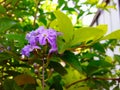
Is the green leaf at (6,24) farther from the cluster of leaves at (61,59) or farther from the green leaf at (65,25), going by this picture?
the green leaf at (65,25)

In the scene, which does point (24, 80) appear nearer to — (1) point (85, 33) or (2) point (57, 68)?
(2) point (57, 68)

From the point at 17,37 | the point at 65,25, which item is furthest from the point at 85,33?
the point at 17,37

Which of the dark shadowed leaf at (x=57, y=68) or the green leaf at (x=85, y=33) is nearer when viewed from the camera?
the green leaf at (x=85, y=33)

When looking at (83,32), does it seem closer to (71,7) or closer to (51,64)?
(51,64)

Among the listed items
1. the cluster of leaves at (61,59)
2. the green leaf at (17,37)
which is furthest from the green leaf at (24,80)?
the green leaf at (17,37)

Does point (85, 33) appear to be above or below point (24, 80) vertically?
above

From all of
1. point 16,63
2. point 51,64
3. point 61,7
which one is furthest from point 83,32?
point 61,7

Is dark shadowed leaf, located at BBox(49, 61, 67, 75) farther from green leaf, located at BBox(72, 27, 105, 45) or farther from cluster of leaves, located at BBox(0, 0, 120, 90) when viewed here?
green leaf, located at BBox(72, 27, 105, 45)

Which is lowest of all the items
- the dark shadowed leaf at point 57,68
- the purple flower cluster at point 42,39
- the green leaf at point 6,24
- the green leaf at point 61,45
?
the dark shadowed leaf at point 57,68
